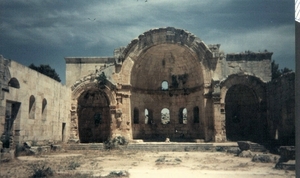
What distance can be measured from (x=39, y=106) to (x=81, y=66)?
745 centimetres

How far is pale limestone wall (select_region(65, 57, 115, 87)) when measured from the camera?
21047 millimetres

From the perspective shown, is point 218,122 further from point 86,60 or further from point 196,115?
point 86,60

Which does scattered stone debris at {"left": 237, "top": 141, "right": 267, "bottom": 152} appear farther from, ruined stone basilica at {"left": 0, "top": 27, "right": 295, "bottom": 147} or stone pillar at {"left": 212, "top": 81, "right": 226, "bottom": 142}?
stone pillar at {"left": 212, "top": 81, "right": 226, "bottom": 142}

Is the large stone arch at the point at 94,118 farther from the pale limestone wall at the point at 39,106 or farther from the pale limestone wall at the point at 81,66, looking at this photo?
the pale limestone wall at the point at 39,106

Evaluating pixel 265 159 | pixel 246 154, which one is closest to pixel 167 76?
pixel 246 154

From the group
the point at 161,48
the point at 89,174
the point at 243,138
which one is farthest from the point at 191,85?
the point at 89,174

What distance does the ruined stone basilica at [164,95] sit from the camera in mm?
15305

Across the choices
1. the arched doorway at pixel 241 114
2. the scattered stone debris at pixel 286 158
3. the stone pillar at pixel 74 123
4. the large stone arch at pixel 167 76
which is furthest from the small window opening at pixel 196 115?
the scattered stone debris at pixel 286 158

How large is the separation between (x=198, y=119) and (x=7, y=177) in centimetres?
1620

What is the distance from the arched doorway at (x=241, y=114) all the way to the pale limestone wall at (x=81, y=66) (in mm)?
9762

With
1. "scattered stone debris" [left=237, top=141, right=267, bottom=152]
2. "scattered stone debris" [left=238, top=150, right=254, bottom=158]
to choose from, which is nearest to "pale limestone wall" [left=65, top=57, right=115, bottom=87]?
"scattered stone debris" [left=237, top=141, right=267, bottom=152]

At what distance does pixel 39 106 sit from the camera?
46.7ft

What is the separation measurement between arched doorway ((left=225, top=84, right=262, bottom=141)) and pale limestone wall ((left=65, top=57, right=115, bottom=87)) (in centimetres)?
976

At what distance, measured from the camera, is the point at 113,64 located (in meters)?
19.7
